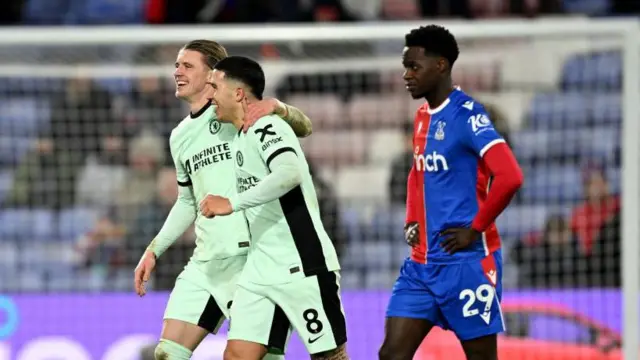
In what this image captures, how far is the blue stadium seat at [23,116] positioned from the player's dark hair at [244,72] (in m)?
6.16

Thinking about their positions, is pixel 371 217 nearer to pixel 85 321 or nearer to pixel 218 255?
pixel 85 321

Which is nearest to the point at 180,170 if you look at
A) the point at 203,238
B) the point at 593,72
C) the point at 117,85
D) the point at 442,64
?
the point at 203,238

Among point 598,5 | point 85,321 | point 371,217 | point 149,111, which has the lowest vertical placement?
point 85,321

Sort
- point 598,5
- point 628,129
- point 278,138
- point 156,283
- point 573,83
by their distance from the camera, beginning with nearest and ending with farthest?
point 278,138
point 628,129
point 156,283
point 573,83
point 598,5

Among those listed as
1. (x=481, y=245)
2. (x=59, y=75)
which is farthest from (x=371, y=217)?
(x=481, y=245)

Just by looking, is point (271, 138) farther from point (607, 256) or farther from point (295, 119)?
point (607, 256)

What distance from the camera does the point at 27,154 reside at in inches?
478

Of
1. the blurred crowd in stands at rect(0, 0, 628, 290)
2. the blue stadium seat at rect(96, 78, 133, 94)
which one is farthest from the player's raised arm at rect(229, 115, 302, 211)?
the blue stadium seat at rect(96, 78, 133, 94)

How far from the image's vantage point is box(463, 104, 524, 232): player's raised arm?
21.2ft

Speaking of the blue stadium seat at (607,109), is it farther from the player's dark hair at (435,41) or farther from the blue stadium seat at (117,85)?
the player's dark hair at (435,41)

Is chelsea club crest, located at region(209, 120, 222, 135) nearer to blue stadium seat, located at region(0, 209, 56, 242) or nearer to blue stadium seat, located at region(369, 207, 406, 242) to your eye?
blue stadium seat, located at region(369, 207, 406, 242)

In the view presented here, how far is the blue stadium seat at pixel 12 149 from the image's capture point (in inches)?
487

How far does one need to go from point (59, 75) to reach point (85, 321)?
10.9 ft

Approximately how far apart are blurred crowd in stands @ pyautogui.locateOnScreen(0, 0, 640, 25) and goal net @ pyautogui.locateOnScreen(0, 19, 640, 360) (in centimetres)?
153
